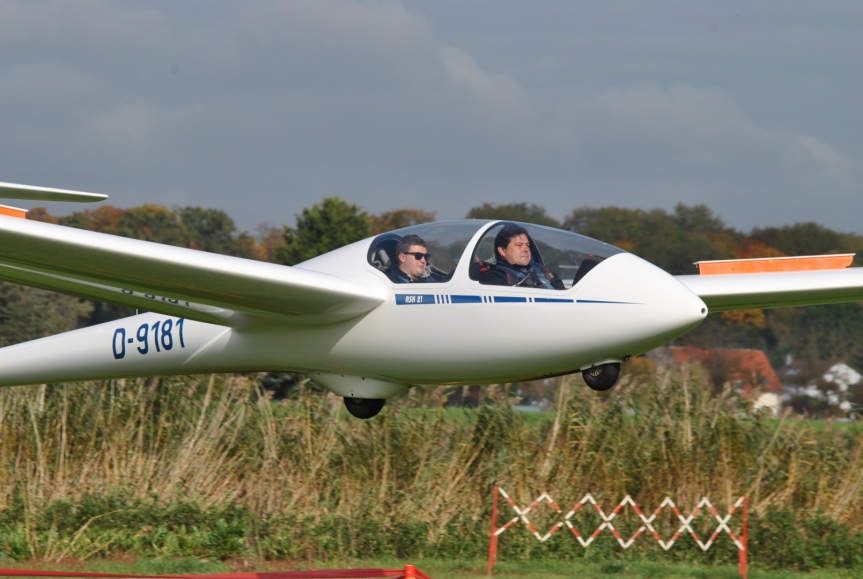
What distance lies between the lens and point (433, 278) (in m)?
7.66

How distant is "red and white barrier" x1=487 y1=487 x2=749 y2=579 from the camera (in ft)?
49.8

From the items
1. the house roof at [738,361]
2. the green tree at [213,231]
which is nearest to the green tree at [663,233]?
the house roof at [738,361]

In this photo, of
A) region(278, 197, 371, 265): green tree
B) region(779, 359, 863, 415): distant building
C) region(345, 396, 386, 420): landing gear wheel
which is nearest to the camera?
region(345, 396, 386, 420): landing gear wheel

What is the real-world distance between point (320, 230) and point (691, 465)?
4139 centimetres

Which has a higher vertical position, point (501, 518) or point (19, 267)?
point (19, 267)

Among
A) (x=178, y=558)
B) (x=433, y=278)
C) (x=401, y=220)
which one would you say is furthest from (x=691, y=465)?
(x=401, y=220)

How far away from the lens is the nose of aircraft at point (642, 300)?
696cm

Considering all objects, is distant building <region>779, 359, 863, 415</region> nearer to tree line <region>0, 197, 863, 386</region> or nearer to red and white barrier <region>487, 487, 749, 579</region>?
tree line <region>0, 197, 863, 386</region>

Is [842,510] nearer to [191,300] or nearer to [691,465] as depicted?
[691,465]

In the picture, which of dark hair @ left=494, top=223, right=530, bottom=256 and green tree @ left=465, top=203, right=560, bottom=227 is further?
green tree @ left=465, top=203, right=560, bottom=227

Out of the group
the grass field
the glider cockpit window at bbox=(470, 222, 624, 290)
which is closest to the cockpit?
the glider cockpit window at bbox=(470, 222, 624, 290)

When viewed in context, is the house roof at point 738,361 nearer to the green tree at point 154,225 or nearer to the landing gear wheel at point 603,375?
the landing gear wheel at point 603,375

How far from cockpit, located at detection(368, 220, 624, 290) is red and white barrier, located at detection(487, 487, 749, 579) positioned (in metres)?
7.90

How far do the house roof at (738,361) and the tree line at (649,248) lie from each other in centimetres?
185
